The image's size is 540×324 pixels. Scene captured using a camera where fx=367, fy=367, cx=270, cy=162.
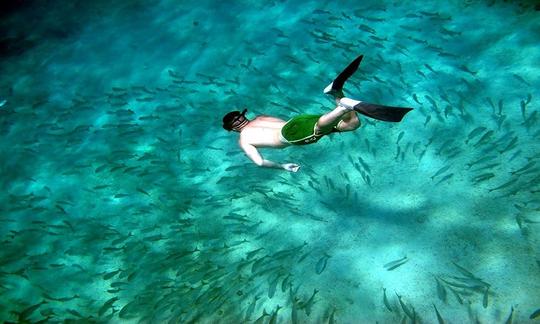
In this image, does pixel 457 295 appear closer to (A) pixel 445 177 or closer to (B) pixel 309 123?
(A) pixel 445 177

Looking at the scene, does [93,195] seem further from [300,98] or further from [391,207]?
[391,207]

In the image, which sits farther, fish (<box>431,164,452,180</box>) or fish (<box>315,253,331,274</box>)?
fish (<box>431,164,452,180</box>)

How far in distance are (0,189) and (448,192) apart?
11.3m

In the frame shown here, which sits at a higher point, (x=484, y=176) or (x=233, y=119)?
(x=233, y=119)

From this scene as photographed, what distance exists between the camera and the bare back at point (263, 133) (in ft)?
18.5

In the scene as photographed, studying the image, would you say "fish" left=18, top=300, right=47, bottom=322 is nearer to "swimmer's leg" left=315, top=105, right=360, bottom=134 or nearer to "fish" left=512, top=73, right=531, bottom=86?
"swimmer's leg" left=315, top=105, right=360, bottom=134

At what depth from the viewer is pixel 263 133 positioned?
5715mm

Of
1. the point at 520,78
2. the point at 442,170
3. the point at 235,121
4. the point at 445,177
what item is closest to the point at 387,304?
the point at 445,177

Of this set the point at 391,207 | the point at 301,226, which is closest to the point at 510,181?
the point at 391,207

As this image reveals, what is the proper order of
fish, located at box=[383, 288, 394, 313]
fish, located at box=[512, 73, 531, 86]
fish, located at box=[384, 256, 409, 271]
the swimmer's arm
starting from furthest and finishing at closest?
1. fish, located at box=[512, 73, 531, 86]
2. fish, located at box=[384, 256, 409, 271]
3. the swimmer's arm
4. fish, located at box=[383, 288, 394, 313]

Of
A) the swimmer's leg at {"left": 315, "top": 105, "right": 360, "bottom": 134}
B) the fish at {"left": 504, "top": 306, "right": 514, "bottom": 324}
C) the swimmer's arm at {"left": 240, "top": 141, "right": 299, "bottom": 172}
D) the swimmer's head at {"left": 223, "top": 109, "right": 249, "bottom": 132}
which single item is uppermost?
the swimmer's leg at {"left": 315, "top": 105, "right": 360, "bottom": 134}

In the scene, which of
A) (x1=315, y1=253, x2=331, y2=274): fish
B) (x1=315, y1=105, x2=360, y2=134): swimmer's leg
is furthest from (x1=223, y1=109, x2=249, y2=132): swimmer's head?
(x1=315, y1=253, x2=331, y2=274): fish

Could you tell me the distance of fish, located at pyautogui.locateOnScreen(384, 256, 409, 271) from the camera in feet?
18.9

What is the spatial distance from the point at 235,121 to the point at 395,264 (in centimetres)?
339
